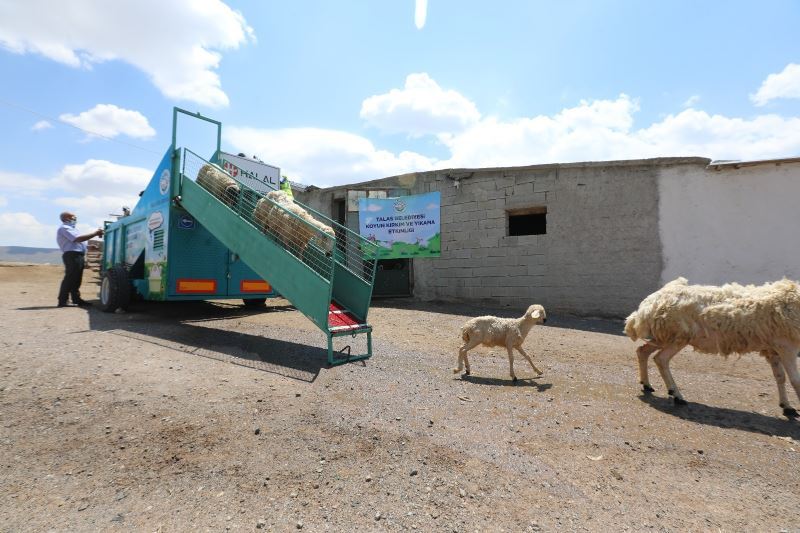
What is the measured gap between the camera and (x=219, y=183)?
7820 mm

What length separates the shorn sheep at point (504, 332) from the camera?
5363 millimetres

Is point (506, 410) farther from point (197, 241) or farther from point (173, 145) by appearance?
point (173, 145)

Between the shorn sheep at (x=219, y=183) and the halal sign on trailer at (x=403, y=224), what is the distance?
543 cm

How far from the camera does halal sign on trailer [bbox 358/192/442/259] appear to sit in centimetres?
1263

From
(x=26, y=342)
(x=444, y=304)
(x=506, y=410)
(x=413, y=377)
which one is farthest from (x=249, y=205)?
(x=444, y=304)

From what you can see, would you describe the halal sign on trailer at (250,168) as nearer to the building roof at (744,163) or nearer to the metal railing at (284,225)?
the metal railing at (284,225)

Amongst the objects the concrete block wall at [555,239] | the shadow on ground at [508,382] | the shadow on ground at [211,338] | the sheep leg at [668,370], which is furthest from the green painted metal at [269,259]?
the concrete block wall at [555,239]

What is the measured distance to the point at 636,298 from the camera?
9.62 metres

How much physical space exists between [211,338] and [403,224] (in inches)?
292

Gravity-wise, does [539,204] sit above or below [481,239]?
above

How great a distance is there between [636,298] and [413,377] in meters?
7.01

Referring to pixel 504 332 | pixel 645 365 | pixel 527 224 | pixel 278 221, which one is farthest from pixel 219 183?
pixel 527 224

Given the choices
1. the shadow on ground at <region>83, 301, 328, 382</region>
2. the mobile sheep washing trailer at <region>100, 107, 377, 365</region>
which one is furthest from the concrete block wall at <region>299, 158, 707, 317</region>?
the shadow on ground at <region>83, 301, 328, 382</region>

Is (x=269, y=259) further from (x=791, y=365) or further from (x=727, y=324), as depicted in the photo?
(x=791, y=365)
